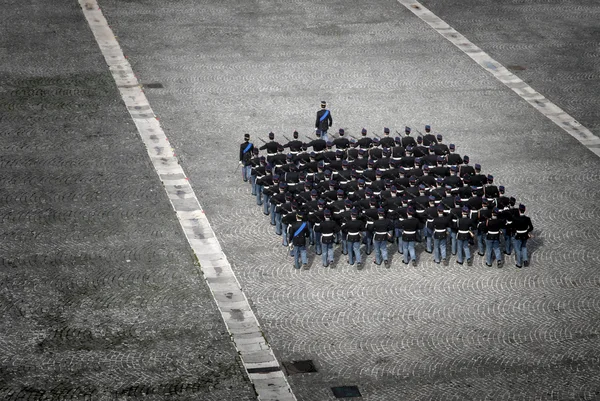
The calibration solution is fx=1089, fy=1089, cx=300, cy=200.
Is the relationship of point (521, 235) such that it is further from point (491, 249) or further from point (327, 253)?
point (327, 253)

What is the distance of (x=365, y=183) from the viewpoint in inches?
1253

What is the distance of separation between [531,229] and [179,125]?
14.0 metres

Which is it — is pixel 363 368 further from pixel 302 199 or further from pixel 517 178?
pixel 517 178

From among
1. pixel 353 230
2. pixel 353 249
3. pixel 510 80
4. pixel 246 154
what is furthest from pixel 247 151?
pixel 510 80

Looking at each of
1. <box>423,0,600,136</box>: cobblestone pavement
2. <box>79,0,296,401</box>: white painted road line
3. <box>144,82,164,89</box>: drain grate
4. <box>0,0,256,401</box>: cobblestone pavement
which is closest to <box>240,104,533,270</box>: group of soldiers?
<box>79,0,296,401</box>: white painted road line

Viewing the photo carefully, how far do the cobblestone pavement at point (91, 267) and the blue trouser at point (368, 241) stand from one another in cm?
475

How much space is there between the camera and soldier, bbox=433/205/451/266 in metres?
→ 29.3

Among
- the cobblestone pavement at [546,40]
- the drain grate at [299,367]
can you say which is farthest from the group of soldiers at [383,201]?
the cobblestone pavement at [546,40]

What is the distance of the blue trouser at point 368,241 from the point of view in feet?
97.7

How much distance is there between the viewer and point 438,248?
2952 centimetres

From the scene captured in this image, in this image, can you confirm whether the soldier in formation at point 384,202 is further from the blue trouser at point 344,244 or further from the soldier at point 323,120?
the soldier at point 323,120

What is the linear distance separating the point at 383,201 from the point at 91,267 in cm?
830

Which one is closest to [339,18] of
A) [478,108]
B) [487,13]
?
[487,13]

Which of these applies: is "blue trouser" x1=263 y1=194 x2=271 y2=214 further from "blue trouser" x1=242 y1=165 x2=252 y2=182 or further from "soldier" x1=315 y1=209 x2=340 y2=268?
"soldier" x1=315 y1=209 x2=340 y2=268
